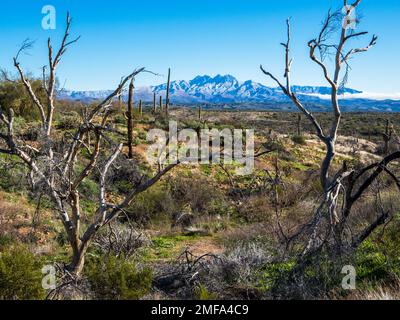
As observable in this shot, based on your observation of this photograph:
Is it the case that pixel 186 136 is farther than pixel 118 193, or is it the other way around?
pixel 186 136

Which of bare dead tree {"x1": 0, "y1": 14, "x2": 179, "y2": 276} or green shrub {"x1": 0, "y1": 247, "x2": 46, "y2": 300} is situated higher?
bare dead tree {"x1": 0, "y1": 14, "x2": 179, "y2": 276}

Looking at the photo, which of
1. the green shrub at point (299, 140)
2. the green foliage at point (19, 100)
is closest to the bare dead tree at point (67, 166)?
the green foliage at point (19, 100)

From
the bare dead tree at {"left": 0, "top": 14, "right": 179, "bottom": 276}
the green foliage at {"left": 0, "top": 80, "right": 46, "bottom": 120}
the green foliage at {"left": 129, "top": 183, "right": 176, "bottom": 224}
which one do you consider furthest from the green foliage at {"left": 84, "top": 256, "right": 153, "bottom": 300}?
the green foliage at {"left": 0, "top": 80, "right": 46, "bottom": 120}

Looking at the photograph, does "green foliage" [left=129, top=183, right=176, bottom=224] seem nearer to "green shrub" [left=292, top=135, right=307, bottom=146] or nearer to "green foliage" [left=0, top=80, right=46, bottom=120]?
"green foliage" [left=0, top=80, right=46, bottom=120]

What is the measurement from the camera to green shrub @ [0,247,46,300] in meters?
5.31

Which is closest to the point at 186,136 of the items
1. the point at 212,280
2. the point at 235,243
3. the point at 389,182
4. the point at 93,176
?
the point at 93,176

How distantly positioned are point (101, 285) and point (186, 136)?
21956 mm

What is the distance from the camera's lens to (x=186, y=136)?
27484mm

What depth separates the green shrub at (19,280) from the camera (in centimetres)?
531

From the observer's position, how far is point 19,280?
5320 mm

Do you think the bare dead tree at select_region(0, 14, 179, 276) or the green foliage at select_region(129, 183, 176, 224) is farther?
the green foliage at select_region(129, 183, 176, 224)
